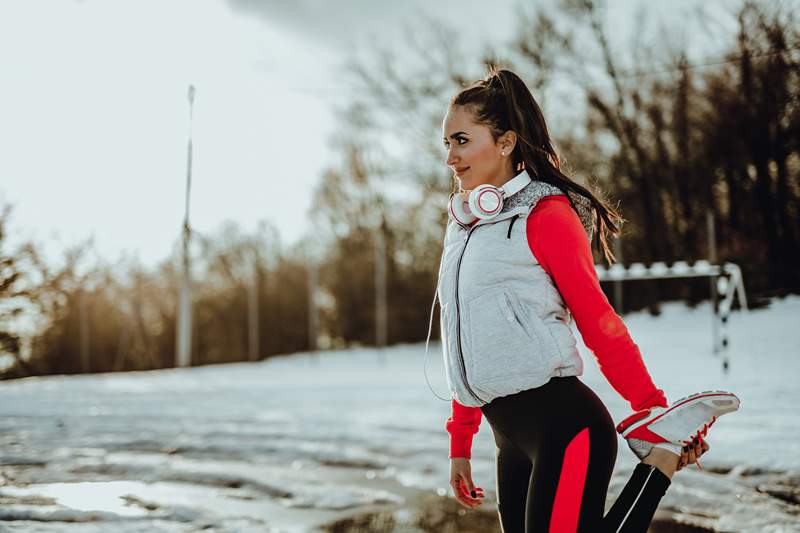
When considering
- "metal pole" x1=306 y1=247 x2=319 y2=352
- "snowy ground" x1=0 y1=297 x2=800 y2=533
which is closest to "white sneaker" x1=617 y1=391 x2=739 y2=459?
"snowy ground" x1=0 y1=297 x2=800 y2=533

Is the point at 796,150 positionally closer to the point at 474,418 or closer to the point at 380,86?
the point at 380,86

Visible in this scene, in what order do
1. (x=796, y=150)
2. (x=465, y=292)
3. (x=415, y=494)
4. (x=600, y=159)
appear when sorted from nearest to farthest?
(x=465, y=292)
(x=415, y=494)
(x=796, y=150)
(x=600, y=159)

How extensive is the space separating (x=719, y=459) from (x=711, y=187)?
46.8 feet

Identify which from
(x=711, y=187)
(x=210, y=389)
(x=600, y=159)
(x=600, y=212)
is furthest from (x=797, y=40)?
(x=600, y=212)

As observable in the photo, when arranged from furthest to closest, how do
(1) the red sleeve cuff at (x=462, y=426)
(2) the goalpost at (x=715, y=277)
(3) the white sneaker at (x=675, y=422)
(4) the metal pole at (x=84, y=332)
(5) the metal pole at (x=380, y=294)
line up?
(4) the metal pole at (x=84, y=332)
(5) the metal pole at (x=380, y=294)
(2) the goalpost at (x=715, y=277)
(1) the red sleeve cuff at (x=462, y=426)
(3) the white sneaker at (x=675, y=422)

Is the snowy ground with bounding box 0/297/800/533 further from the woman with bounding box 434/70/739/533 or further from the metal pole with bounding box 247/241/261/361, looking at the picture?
the metal pole with bounding box 247/241/261/361

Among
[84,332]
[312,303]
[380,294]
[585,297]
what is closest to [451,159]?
[585,297]

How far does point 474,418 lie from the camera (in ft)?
6.48

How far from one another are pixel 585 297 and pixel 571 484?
0.39m

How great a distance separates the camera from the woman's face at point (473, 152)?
1877mm

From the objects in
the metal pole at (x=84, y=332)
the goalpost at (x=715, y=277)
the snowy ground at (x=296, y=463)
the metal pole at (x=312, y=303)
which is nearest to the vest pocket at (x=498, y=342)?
the snowy ground at (x=296, y=463)

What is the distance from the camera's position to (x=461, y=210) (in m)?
1.84

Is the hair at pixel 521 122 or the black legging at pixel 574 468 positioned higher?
the hair at pixel 521 122

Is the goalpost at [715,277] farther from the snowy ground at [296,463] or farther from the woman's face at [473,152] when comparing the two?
the woman's face at [473,152]
